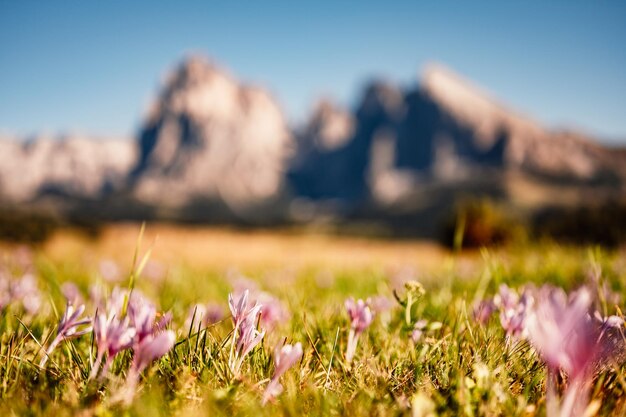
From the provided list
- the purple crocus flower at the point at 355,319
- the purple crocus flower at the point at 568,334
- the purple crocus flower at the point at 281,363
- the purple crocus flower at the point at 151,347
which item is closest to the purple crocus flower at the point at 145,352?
the purple crocus flower at the point at 151,347

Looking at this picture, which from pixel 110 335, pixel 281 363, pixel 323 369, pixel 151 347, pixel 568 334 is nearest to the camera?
pixel 568 334

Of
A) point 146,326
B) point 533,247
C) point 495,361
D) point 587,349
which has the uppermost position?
point 587,349

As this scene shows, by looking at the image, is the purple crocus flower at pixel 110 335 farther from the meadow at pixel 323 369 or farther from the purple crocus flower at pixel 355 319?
the purple crocus flower at pixel 355 319

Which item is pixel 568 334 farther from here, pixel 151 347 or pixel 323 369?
pixel 151 347

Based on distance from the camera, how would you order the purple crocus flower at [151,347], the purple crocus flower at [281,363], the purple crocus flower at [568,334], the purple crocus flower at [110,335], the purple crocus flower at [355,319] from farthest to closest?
1. the purple crocus flower at [355,319]
2. the purple crocus flower at [281,363]
3. the purple crocus flower at [110,335]
4. the purple crocus flower at [151,347]
5. the purple crocus flower at [568,334]

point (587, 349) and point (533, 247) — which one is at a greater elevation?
point (587, 349)

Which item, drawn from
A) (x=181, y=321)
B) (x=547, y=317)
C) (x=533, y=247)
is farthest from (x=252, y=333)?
(x=533, y=247)

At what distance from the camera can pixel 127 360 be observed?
1.78 meters

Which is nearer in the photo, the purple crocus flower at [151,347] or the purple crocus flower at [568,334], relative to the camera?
the purple crocus flower at [568,334]

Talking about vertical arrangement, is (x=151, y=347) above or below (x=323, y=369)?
above

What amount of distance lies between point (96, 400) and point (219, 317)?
1.45 metres

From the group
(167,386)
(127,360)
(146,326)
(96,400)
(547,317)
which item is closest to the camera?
(547,317)

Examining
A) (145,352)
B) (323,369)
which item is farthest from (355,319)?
(145,352)

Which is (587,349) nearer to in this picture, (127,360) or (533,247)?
(127,360)
